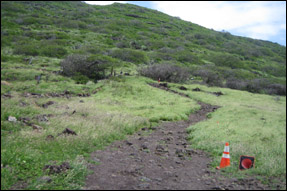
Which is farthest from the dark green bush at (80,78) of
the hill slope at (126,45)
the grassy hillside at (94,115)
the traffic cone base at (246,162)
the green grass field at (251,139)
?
the traffic cone base at (246,162)

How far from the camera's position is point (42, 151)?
5.84m

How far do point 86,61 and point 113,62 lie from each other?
109 inches

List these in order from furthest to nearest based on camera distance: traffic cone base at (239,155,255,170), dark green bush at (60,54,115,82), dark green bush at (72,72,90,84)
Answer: dark green bush at (60,54,115,82) → dark green bush at (72,72,90,84) → traffic cone base at (239,155,255,170)

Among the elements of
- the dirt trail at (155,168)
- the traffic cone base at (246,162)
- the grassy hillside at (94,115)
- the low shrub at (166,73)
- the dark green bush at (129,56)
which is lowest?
the dirt trail at (155,168)

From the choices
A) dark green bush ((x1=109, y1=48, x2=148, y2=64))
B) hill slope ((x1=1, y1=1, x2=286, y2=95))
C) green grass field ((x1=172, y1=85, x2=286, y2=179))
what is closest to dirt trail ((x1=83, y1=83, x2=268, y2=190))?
green grass field ((x1=172, y1=85, x2=286, y2=179))

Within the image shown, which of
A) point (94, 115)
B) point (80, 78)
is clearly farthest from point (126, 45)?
point (94, 115)

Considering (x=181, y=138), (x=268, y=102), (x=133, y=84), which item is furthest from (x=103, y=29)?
(x=181, y=138)

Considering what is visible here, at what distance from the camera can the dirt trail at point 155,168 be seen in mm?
4789

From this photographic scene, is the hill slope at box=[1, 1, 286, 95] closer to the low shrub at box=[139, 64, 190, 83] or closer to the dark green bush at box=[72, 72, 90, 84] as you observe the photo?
the low shrub at box=[139, 64, 190, 83]

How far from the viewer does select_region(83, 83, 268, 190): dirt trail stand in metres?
4.79

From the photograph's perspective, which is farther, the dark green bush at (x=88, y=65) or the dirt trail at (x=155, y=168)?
the dark green bush at (x=88, y=65)

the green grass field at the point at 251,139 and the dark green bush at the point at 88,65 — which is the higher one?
the dark green bush at the point at 88,65

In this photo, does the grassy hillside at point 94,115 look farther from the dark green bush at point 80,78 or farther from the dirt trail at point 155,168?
the dirt trail at point 155,168

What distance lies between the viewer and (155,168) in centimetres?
587
